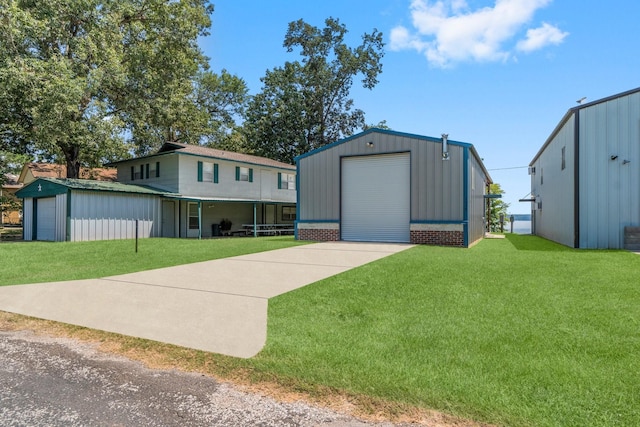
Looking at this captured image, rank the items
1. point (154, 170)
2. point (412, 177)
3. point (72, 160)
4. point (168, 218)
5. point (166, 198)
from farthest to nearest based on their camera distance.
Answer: point (72, 160), point (154, 170), point (168, 218), point (166, 198), point (412, 177)

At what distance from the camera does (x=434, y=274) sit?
281 inches

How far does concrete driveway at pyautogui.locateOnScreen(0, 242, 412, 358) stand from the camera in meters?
4.20

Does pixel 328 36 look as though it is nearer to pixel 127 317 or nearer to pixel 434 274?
pixel 434 274

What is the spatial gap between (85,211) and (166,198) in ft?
13.7

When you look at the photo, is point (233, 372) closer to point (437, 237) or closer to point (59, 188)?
point (437, 237)

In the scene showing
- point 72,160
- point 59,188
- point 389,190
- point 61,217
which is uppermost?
point 72,160

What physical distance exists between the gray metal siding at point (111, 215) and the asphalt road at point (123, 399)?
1543 cm

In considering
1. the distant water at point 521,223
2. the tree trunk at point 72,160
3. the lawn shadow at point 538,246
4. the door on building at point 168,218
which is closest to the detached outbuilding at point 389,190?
the lawn shadow at point 538,246

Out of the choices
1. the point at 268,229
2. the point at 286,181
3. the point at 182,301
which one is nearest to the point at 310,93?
the point at 286,181

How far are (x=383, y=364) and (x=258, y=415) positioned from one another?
1205 mm

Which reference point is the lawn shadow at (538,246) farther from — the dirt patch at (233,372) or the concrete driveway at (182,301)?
the dirt patch at (233,372)

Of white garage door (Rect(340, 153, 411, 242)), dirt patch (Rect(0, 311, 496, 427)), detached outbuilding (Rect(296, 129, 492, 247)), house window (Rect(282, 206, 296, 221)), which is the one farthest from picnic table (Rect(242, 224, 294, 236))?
dirt patch (Rect(0, 311, 496, 427))

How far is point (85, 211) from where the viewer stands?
17.1 m

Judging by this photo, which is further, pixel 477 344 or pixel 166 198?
pixel 166 198
